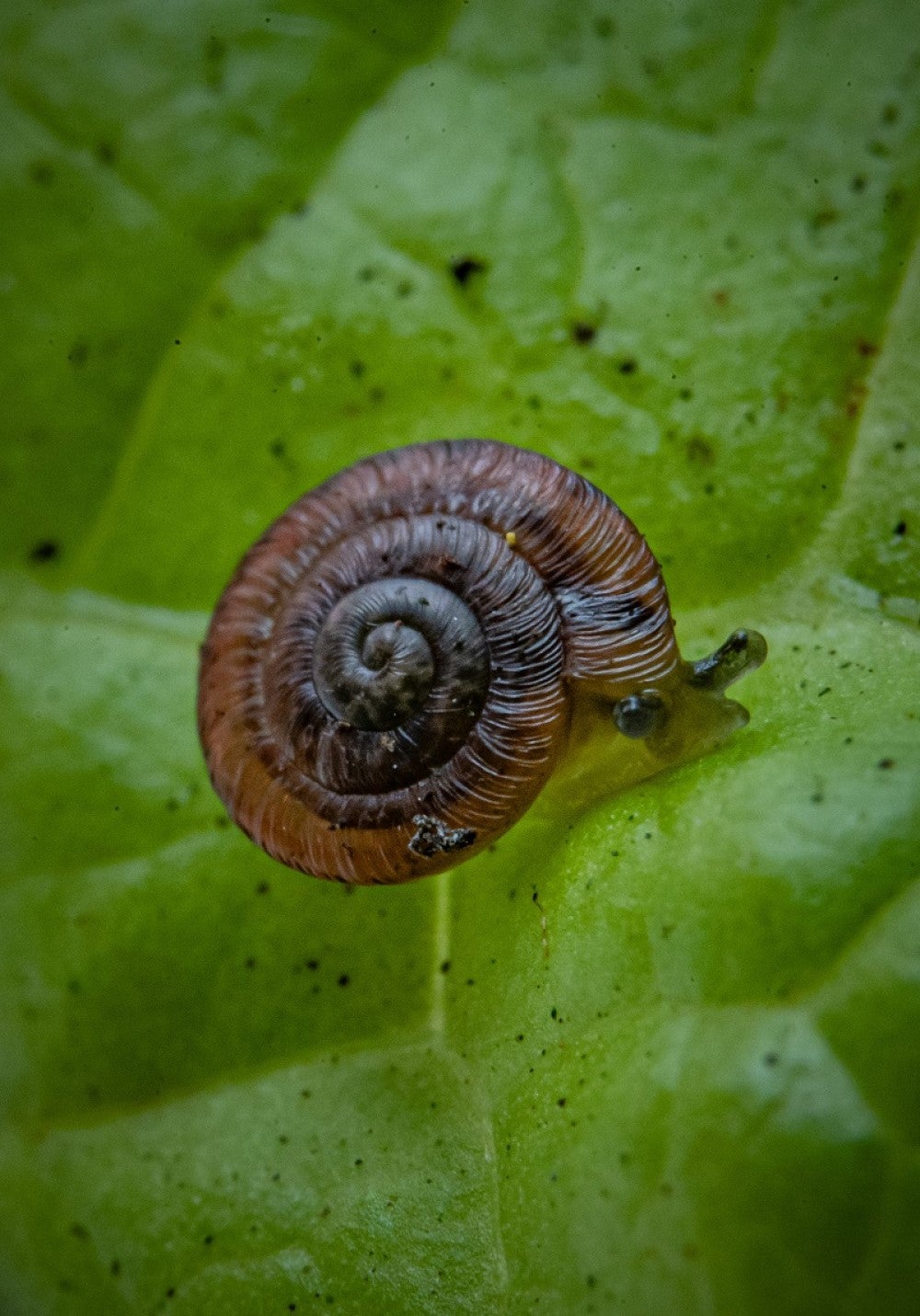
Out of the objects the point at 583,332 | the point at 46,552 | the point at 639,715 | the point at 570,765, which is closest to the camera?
the point at 639,715

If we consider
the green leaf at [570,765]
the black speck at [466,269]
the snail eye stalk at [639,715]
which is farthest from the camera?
the black speck at [466,269]

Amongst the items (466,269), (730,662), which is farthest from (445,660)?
(466,269)

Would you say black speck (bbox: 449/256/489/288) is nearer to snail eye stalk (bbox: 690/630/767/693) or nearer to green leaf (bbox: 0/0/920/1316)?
green leaf (bbox: 0/0/920/1316)

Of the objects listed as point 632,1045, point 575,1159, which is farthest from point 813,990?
point 575,1159

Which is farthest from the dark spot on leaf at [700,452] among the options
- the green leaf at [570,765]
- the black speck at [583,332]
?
the black speck at [583,332]

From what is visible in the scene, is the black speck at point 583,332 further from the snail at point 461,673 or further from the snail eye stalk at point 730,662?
the snail eye stalk at point 730,662

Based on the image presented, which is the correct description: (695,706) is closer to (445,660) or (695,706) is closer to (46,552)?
(445,660)

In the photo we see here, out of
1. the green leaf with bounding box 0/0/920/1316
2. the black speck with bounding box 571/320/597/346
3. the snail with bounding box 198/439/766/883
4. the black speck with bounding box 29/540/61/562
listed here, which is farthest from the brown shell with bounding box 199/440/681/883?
the black speck with bounding box 29/540/61/562
